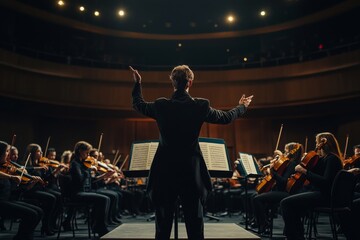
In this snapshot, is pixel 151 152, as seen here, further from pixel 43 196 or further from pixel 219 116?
pixel 43 196

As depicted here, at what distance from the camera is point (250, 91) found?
39.9 feet

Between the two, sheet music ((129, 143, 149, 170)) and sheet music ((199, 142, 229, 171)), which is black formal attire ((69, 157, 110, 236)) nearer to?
sheet music ((129, 143, 149, 170))

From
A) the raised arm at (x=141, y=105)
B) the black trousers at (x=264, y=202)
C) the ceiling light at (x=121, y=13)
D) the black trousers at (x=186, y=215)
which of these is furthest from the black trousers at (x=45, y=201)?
the ceiling light at (x=121, y=13)

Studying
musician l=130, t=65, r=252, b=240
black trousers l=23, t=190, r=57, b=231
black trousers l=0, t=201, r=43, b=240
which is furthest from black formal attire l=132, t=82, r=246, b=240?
black trousers l=23, t=190, r=57, b=231

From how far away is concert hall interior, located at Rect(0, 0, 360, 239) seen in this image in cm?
1119

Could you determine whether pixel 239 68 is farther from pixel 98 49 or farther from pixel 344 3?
pixel 98 49

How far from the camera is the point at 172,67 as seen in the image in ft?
44.4

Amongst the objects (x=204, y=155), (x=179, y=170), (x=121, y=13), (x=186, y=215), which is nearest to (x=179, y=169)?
(x=179, y=170)

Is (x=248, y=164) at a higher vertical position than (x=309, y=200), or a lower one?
higher

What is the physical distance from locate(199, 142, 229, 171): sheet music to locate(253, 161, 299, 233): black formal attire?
54.8 inches

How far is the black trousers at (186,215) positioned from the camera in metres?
2.35

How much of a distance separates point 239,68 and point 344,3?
159 inches

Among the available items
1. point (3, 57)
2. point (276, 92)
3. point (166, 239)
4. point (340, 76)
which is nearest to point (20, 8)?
point (3, 57)

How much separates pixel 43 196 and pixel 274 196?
318 cm
